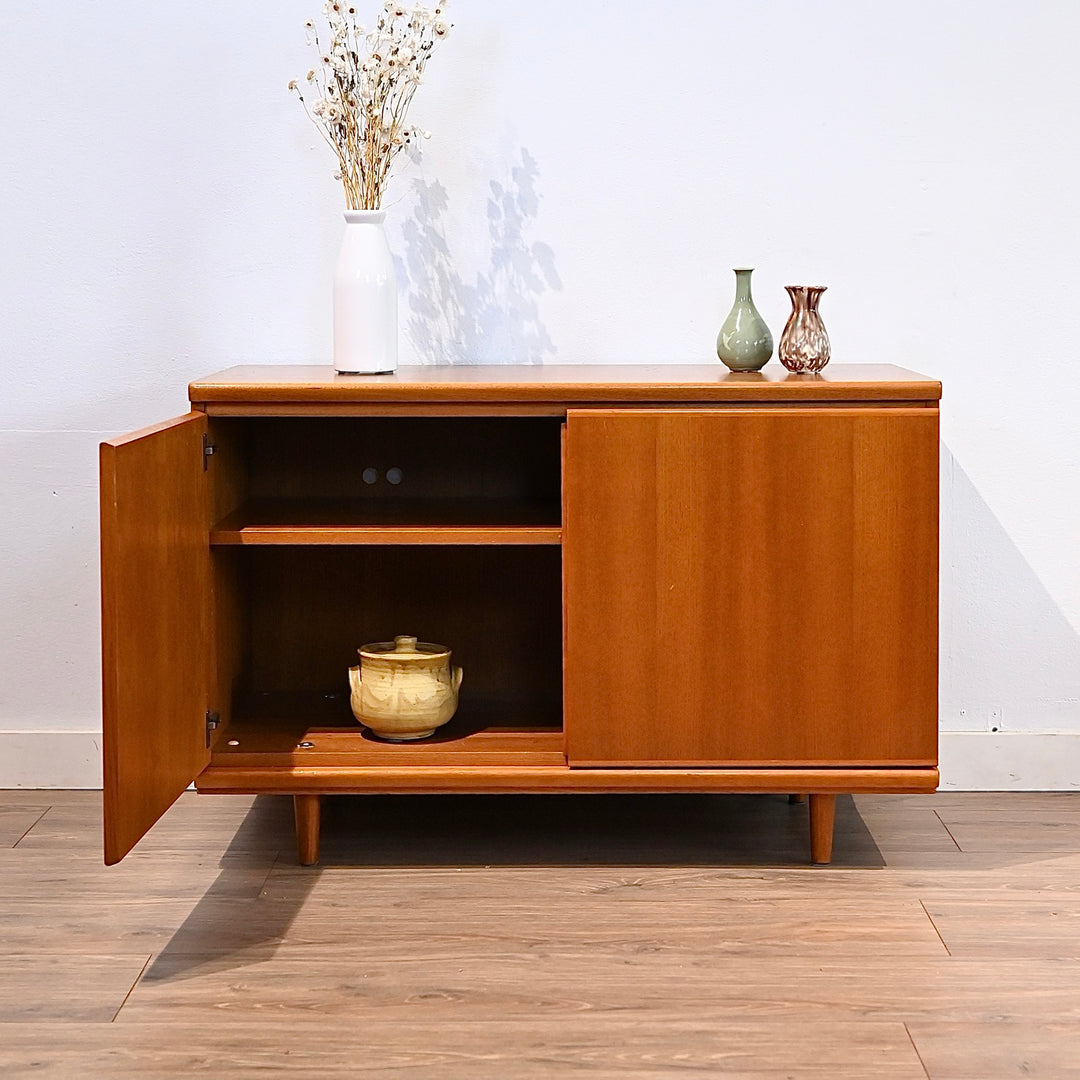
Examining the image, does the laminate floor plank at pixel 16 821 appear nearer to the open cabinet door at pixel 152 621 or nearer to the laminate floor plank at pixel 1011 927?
the open cabinet door at pixel 152 621

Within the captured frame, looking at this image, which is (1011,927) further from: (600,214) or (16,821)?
(16,821)

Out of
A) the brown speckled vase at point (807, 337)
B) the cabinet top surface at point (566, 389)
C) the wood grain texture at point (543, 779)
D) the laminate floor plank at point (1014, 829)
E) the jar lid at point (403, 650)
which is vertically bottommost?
the laminate floor plank at point (1014, 829)

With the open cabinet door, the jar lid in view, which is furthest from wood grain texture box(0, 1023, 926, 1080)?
the jar lid

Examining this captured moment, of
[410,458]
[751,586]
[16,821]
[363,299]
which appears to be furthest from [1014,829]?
[16,821]

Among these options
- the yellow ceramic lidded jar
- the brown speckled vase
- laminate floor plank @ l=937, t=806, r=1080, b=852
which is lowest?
laminate floor plank @ l=937, t=806, r=1080, b=852

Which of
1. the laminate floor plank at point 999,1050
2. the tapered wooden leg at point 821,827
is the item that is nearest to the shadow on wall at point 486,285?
the tapered wooden leg at point 821,827

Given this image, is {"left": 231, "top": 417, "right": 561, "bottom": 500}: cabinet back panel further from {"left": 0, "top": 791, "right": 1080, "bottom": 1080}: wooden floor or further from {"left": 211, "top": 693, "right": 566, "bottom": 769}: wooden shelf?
{"left": 0, "top": 791, "right": 1080, "bottom": 1080}: wooden floor

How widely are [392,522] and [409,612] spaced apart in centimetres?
32

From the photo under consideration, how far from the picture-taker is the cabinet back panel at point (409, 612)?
89.9 inches

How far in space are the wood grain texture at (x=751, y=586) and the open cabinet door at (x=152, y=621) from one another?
508 mm

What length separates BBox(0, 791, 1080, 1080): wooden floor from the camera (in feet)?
4.74

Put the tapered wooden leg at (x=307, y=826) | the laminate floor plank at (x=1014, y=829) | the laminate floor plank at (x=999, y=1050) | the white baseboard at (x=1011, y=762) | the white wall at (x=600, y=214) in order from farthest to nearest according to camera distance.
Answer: the white baseboard at (x=1011, y=762) < the white wall at (x=600, y=214) < the laminate floor plank at (x=1014, y=829) < the tapered wooden leg at (x=307, y=826) < the laminate floor plank at (x=999, y=1050)

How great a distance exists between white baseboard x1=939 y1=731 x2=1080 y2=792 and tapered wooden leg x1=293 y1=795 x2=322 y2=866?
109 centimetres

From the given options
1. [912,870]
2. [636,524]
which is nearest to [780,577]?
[636,524]
